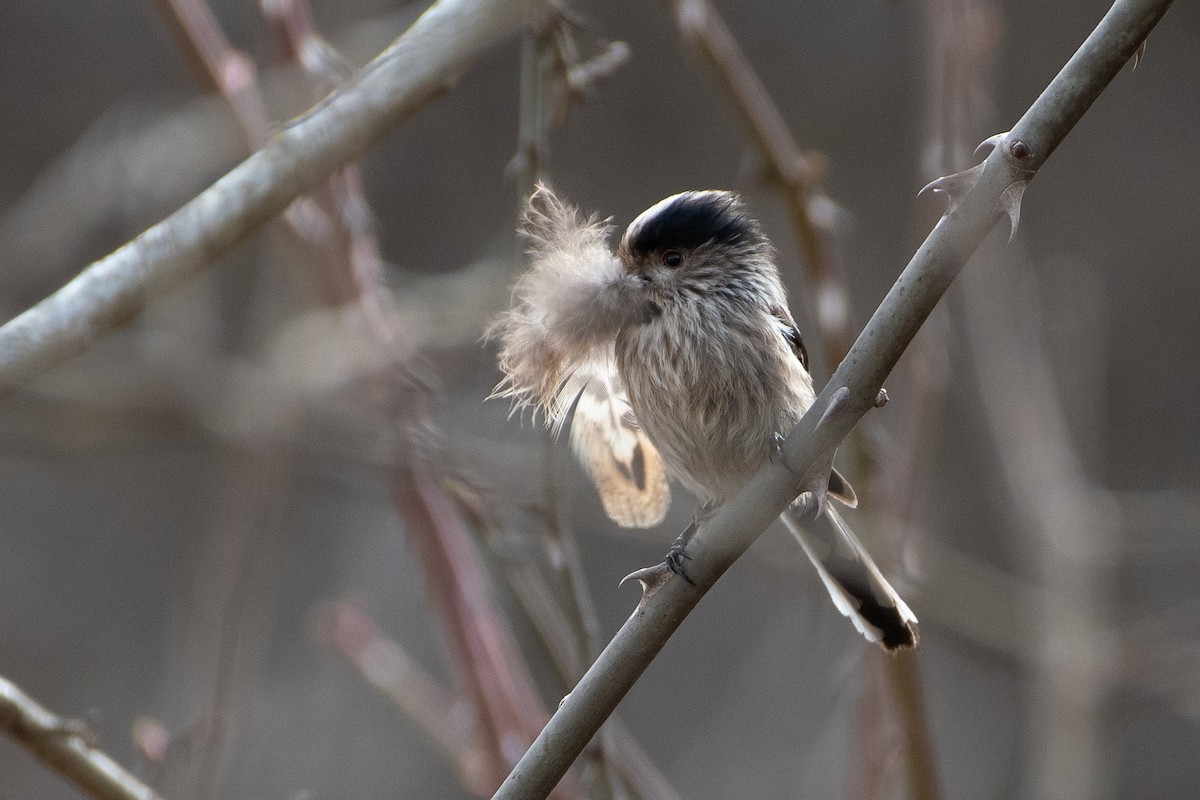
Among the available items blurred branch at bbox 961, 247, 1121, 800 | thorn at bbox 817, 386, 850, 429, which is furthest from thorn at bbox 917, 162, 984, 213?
blurred branch at bbox 961, 247, 1121, 800

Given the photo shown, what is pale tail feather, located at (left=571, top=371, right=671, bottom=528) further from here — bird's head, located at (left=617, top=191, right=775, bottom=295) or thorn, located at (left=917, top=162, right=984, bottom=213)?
thorn, located at (left=917, top=162, right=984, bottom=213)

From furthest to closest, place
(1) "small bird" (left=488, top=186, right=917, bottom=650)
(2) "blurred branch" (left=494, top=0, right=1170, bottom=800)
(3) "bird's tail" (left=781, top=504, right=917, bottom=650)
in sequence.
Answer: (3) "bird's tail" (left=781, top=504, right=917, bottom=650)
(1) "small bird" (left=488, top=186, right=917, bottom=650)
(2) "blurred branch" (left=494, top=0, right=1170, bottom=800)

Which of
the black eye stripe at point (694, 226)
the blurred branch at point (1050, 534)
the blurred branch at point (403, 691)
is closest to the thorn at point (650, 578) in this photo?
the blurred branch at point (403, 691)

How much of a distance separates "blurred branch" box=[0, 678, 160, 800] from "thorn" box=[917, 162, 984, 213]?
4.53 feet

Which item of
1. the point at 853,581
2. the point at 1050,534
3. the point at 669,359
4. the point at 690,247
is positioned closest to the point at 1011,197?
the point at 669,359

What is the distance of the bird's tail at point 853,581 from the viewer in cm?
216

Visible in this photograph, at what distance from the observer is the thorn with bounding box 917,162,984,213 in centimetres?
133

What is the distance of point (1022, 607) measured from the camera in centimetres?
→ 409

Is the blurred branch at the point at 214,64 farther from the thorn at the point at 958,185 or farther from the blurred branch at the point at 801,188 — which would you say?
the thorn at the point at 958,185

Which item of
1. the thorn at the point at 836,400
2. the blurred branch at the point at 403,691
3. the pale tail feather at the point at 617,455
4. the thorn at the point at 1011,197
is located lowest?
the blurred branch at the point at 403,691

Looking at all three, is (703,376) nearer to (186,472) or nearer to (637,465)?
(637,465)

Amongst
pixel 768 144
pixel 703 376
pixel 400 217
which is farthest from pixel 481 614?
pixel 400 217

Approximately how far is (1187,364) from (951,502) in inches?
52.6

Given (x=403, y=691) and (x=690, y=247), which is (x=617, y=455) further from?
(x=403, y=691)
